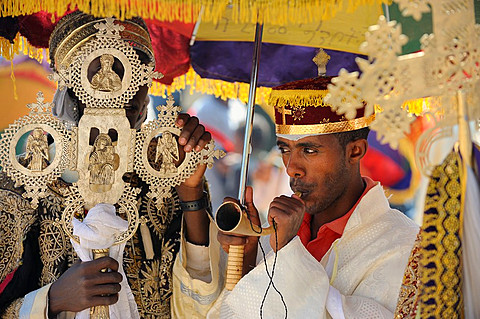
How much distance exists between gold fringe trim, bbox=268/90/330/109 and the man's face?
0.58ft

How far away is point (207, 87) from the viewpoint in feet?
14.7

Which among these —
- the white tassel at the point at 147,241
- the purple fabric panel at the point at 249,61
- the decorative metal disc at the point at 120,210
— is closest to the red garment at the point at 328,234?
the white tassel at the point at 147,241

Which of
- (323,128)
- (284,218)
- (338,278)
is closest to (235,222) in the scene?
(284,218)

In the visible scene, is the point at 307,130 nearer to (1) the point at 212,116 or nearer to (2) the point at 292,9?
(2) the point at 292,9

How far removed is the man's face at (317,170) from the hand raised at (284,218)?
40 cm

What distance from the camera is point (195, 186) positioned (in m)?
3.29

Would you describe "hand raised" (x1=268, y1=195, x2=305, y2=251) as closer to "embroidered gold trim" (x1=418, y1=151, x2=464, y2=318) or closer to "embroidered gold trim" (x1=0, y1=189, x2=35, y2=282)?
"embroidered gold trim" (x1=418, y1=151, x2=464, y2=318)

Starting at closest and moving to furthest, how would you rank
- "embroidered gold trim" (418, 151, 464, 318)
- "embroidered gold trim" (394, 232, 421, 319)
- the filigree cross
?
the filigree cross
"embroidered gold trim" (418, 151, 464, 318)
"embroidered gold trim" (394, 232, 421, 319)

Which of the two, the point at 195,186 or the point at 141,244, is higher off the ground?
the point at 195,186

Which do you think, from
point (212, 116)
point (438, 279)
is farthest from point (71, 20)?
point (212, 116)

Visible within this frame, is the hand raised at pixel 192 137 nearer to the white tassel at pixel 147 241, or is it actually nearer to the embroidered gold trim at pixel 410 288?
the white tassel at pixel 147 241

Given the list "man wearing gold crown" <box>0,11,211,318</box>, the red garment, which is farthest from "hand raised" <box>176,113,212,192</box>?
the red garment

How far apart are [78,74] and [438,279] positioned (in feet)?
5.78

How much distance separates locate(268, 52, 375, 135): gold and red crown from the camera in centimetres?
351
